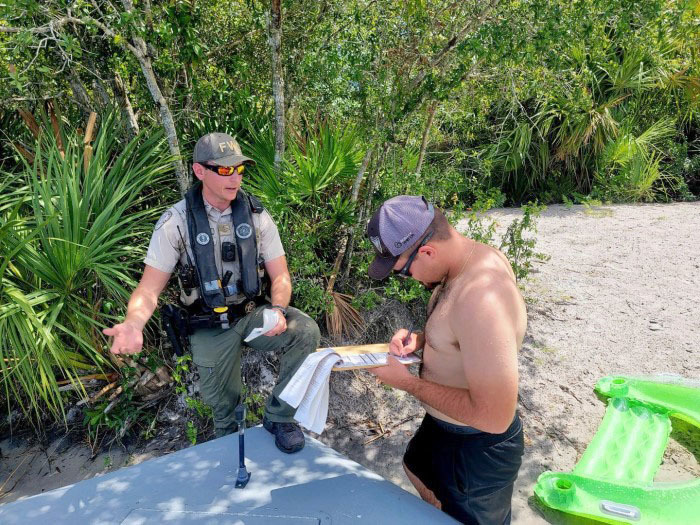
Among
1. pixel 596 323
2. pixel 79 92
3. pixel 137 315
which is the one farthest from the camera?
pixel 596 323

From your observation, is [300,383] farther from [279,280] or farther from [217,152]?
[217,152]

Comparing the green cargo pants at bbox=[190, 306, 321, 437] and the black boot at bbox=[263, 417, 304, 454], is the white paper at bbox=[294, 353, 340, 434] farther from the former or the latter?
the green cargo pants at bbox=[190, 306, 321, 437]

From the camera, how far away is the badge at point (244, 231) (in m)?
3.08

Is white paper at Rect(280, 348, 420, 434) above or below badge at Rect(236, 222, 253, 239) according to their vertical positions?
below

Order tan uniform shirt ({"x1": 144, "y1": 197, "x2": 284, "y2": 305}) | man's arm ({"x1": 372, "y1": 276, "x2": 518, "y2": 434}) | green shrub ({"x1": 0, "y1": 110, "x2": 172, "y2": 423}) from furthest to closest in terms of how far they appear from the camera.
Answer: green shrub ({"x1": 0, "y1": 110, "x2": 172, "y2": 423}) → tan uniform shirt ({"x1": 144, "y1": 197, "x2": 284, "y2": 305}) → man's arm ({"x1": 372, "y1": 276, "x2": 518, "y2": 434})

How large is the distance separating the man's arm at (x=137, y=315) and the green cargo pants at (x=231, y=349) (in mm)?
401

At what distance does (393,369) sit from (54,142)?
3.43 metres

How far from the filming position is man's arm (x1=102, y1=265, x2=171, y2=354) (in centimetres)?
259

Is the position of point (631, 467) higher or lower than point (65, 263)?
lower

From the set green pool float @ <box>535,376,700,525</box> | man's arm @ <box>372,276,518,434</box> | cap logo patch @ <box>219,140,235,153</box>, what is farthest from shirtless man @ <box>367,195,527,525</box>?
cap logo patch @ <box>219,140,235,153</box>

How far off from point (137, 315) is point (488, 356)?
6.30ft

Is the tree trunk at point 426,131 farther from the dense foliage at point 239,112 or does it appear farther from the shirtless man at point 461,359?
the shirtless man at point 461,359

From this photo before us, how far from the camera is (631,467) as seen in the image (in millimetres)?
→ 3117

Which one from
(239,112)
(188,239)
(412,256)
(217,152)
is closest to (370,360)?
(412,256)
